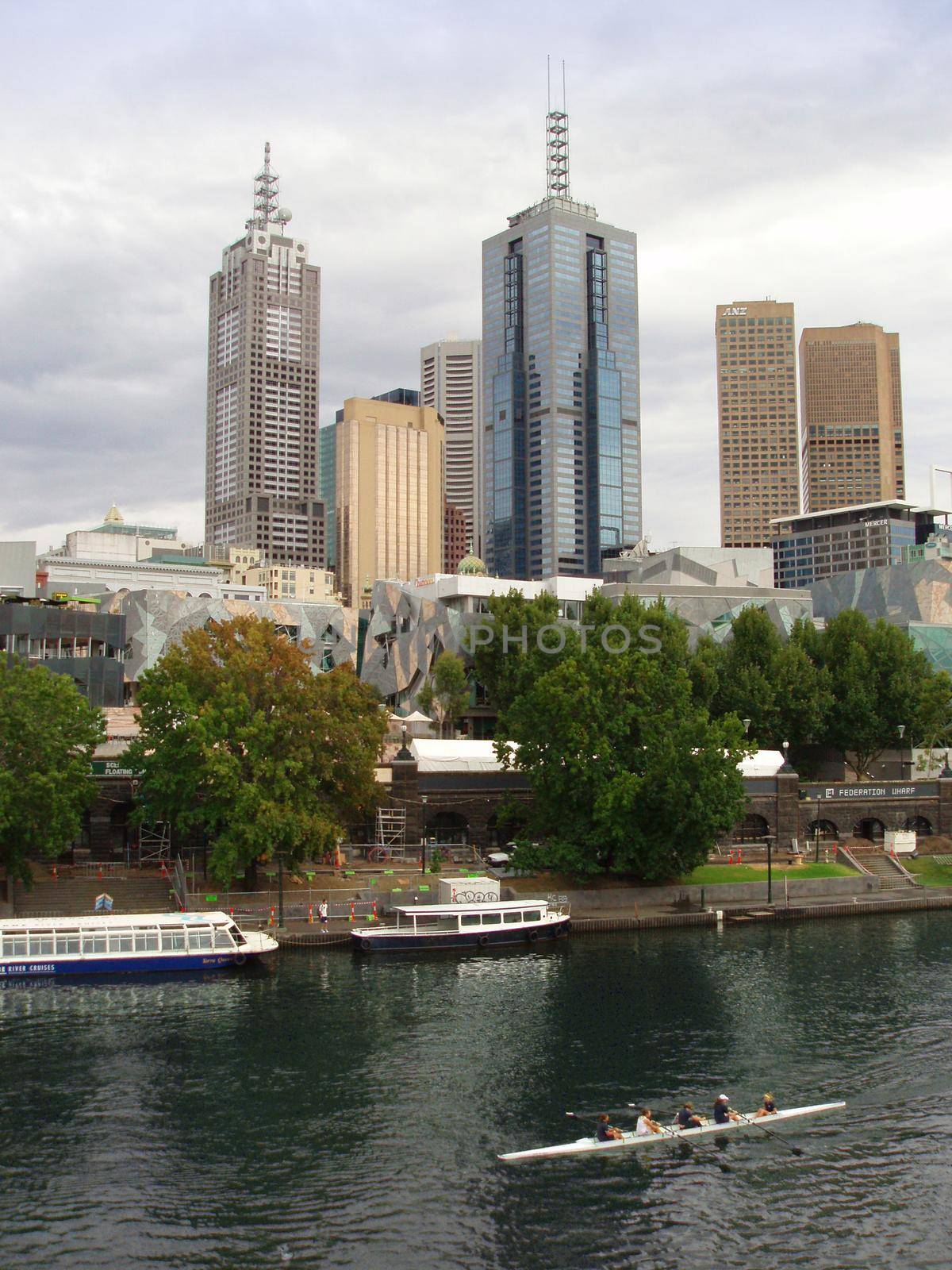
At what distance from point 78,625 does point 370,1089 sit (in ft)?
312

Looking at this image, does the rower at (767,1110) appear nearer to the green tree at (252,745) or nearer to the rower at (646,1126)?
the rower at (646,1126)

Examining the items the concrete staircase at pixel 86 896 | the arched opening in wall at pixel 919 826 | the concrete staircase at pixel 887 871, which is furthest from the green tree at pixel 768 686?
the concrete staircase at pixel 86 896

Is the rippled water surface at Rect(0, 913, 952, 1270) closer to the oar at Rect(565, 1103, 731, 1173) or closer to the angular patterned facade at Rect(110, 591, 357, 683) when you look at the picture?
the oar at Rect(565, 1103, 731, 1173)

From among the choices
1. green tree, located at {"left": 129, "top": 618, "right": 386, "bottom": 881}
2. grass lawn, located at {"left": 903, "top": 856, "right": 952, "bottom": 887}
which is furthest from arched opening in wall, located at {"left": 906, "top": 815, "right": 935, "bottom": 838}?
green tree, located at {"left": 129, "top": 618, "right": 386, "bottom": 881}

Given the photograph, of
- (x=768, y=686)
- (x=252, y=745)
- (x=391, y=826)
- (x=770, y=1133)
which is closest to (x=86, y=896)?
(x=252, y=745)

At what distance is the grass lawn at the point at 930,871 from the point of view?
9544 cm

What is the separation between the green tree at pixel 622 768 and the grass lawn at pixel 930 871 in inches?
771

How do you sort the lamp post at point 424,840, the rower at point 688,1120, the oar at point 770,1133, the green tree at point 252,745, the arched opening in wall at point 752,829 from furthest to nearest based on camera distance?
the arched opening in wall at point 752,829 < the lamp post at point 424,840 < the green tree at point 252,745 < the rower at point 688,1120 < the oar at point 770,1133

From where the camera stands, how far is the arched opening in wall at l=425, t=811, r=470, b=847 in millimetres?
97375

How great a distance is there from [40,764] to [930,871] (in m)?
67.1

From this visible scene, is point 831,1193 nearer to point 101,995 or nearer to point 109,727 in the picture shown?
point 101,995

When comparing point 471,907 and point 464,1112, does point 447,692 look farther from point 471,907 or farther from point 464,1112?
point 464,1112

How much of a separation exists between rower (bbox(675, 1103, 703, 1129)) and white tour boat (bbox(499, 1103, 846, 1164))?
16cm

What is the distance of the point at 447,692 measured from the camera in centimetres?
14138
